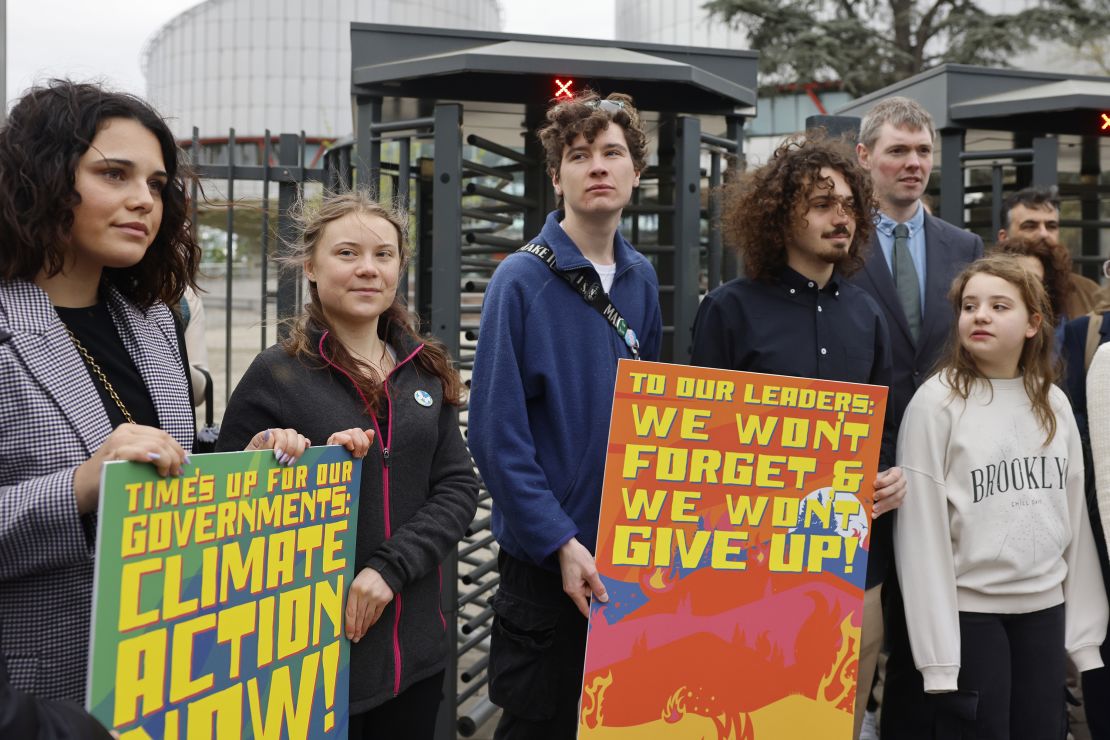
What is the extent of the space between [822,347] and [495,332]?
1.00m

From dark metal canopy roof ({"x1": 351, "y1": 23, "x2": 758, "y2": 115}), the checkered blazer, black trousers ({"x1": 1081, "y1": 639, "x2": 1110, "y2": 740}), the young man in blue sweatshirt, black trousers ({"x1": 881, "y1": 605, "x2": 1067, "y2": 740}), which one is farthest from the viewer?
dark metal canopy roof ({"x1": 351, "y1": 23, "x2": 758, "y2": 115})

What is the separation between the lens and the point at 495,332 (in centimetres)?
253

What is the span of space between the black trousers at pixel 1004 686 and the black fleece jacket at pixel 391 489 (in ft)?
5.07

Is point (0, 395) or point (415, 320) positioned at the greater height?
point (415, 320)

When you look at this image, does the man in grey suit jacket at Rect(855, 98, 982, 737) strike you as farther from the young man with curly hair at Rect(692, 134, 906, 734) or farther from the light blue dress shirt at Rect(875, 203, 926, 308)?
the young man with curly hair at Rect(692, 134, 906, 734)

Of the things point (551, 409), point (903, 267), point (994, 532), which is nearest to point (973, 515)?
point (994, 532)

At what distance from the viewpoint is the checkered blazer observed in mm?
1635

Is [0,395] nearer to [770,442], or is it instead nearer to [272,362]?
[272,362]

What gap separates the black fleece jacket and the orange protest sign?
420 mm

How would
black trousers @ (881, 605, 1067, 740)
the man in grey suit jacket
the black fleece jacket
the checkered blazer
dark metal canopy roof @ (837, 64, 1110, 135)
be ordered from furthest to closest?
dark metal canopy roof @ (837, 64, 1110, 135), the man in grey suit jacket, black trousers @ (881, 605, 1067, 740), the black fleece jacket, the checkered blazer

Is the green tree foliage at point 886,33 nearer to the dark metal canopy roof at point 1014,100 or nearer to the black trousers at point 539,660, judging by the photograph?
the dark metal canopy roof at point 1014,100

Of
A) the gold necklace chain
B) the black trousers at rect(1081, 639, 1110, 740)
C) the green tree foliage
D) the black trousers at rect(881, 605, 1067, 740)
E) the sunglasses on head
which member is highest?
the green tree foliage

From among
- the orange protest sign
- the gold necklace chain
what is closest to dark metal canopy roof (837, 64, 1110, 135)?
the orange protest sign

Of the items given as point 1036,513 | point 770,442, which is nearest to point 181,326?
point 770,442
